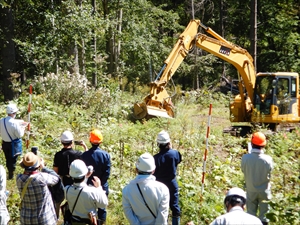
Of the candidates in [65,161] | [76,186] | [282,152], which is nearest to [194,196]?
[65,161]

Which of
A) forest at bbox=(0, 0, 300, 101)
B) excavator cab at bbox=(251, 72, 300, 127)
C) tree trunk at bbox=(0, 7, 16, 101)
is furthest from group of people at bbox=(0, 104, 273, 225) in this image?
tree trunk at bbox=(0, 7, 16, 101)

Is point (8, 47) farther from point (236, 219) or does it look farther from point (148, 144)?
point (236, 219)

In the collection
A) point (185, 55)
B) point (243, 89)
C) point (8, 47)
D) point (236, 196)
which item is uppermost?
point (8, 47)

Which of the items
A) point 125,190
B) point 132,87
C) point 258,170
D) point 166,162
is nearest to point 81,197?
point 125,190

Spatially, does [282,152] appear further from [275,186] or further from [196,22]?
[196,22]

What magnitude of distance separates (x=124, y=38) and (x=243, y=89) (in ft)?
36.9

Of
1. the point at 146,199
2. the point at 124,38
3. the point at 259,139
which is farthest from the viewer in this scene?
the point at 124,38

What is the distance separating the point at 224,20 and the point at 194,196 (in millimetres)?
29280

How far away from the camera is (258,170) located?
23.0ft

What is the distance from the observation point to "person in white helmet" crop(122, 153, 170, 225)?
525 centimetres

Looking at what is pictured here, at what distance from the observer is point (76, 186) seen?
5.67 metres

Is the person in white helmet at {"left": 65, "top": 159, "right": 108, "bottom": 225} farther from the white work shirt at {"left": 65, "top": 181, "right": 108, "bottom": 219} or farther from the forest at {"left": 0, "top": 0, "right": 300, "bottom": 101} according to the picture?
the forest at {"left": 0, "top": 0, "right": 300, "bottom": 101}

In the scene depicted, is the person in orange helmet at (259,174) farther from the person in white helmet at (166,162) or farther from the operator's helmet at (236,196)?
the operator's helmet at (236,196)

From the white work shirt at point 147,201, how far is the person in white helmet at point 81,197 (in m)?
0.50
